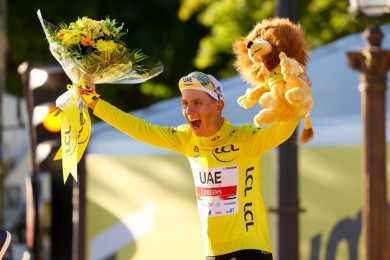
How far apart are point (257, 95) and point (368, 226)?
2.35m

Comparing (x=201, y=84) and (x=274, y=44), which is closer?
(x=274, y=44)

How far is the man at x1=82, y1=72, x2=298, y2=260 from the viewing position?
20.7 ft

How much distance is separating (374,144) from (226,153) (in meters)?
2.31

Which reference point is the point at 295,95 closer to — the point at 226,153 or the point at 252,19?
the point at 226,153

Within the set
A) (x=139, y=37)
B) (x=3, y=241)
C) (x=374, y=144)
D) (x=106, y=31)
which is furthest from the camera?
(x=139, y=37)

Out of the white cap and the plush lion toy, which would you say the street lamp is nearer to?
the plush lion toy

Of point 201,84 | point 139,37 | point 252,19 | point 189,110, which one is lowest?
point 189,110

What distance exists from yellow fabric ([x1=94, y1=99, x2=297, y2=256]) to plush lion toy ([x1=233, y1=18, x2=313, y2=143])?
8.2 inches

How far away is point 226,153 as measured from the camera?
6.43 meters

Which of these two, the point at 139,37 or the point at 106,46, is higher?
the point at 139,37

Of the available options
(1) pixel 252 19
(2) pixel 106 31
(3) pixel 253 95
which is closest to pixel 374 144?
(3) pixel 253 95

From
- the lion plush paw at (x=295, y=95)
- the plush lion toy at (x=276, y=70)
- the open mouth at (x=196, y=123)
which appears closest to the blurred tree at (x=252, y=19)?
the plush lion toy at (x=276, y=70)

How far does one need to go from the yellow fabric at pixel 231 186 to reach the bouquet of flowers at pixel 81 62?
0.65 m

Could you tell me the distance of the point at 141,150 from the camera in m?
11.6
